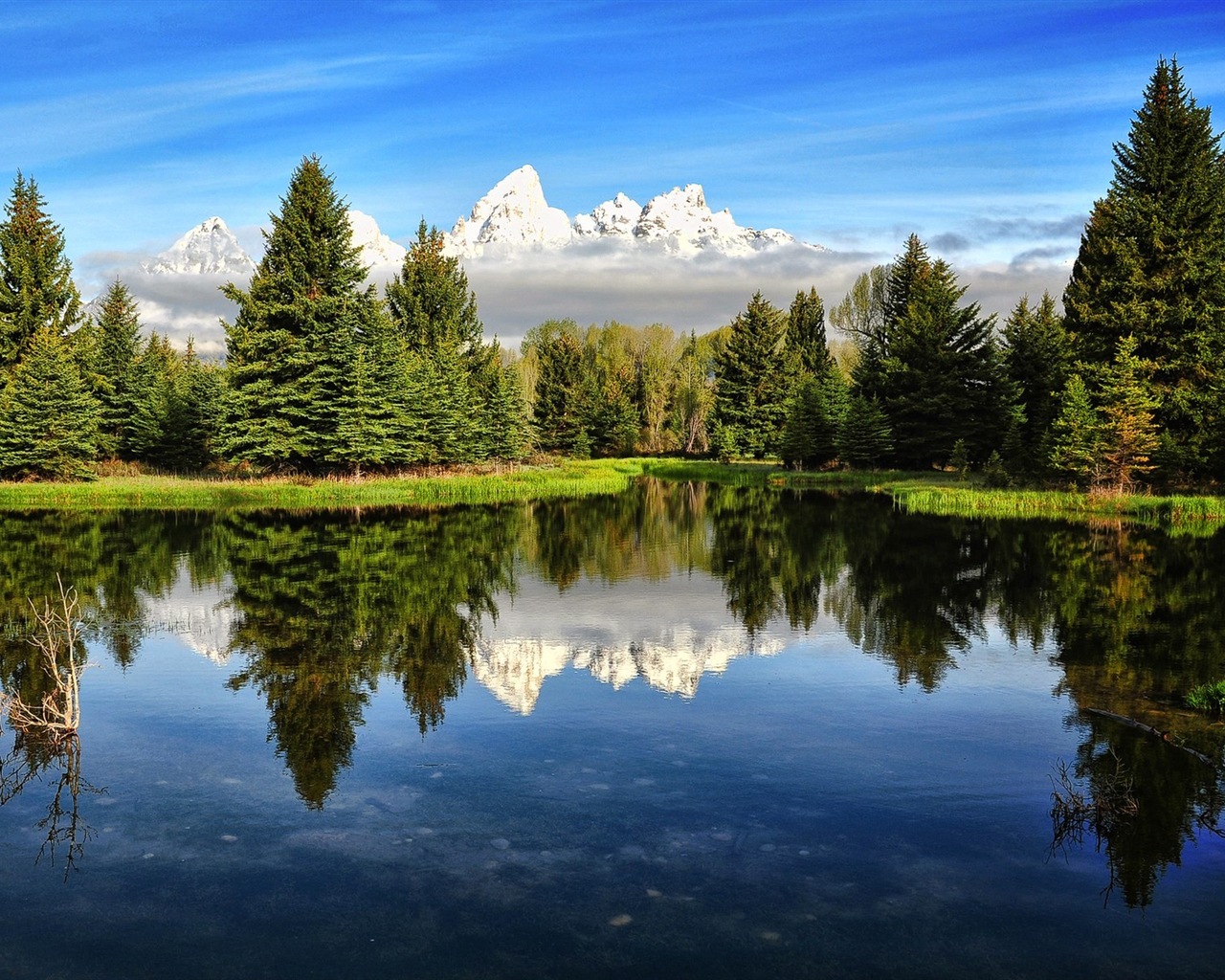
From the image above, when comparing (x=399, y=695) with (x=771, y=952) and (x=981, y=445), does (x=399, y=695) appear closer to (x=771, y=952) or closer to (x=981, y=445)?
(x=771, y=952)

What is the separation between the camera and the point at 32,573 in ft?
74.3

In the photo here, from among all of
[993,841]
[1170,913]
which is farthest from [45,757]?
[1170,913]

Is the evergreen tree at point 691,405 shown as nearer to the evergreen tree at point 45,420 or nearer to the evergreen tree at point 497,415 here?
the evergreen tree at point 497,415

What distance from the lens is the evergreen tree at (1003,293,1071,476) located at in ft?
149

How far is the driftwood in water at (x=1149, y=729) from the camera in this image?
10.4 m

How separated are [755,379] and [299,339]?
3861cm

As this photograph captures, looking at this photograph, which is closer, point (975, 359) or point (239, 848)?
point (239, 848)

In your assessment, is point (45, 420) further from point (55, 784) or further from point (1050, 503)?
point (1050, 503)

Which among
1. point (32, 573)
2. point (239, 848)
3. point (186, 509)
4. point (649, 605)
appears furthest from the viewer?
point (186, 509)

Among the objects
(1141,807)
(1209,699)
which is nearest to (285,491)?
(1209,699)

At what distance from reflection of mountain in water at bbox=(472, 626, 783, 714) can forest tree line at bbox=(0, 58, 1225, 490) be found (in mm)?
27294

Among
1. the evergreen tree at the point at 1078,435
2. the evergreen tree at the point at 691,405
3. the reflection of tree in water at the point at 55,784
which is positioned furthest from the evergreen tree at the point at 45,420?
the evergreen tree at the point at 691,405

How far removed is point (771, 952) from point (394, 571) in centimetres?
1784

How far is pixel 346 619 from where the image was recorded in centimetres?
1788
